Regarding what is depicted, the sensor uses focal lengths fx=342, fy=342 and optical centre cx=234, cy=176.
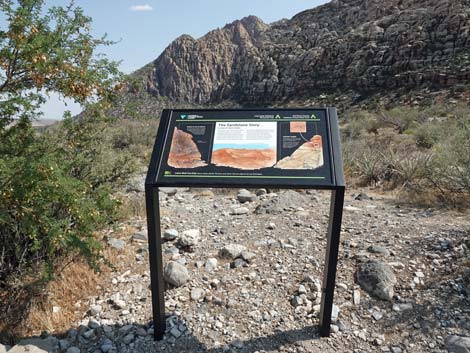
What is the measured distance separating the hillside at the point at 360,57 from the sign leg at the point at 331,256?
31.0 ft

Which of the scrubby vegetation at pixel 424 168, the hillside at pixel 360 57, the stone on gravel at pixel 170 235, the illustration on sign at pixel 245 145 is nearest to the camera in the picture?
the illustration on sign at pixel 245 145

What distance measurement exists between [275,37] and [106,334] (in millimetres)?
48892

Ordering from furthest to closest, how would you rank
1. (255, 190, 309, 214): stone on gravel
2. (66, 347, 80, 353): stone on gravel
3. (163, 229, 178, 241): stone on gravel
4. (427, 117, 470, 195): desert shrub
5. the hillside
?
the hillside → (427, 117, 470, 195): desert shrub → (255, 190, 309, 214): stone on gravel → (163, 229, 178, 241): stone on gravel → (66, 347, 80, 353): stone on gravel

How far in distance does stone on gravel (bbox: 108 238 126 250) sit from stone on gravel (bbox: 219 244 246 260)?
42.6 inches

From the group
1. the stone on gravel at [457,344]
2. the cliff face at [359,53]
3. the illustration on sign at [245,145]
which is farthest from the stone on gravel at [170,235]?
the cliff face at [359,53]

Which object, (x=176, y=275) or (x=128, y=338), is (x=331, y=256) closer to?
(x=176, y=275)

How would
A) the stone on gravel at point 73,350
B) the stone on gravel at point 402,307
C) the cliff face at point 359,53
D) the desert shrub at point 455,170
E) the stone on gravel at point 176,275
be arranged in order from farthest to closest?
the cliff face at point 359,53
the desert shrub at point 455,170
the stone on gravel at point 176,275
the stone on gravel at point 402,307
the stone on gravel at point 73,350

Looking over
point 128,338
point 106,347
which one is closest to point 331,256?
point 128,338

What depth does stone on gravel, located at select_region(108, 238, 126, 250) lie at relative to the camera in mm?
3654

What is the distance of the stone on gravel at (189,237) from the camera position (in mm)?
3727

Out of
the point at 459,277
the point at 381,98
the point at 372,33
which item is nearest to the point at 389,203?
the point at 459,277

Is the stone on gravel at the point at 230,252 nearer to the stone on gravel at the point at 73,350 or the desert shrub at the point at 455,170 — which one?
the stone on gravel at the point at 73,350

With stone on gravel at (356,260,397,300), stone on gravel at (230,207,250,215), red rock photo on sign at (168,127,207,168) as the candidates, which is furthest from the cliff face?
red rock photo on sign at (168,127,207,168)

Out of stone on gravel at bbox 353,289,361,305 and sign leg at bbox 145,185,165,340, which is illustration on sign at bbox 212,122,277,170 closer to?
sign leg at bbox 145,185,165,340
